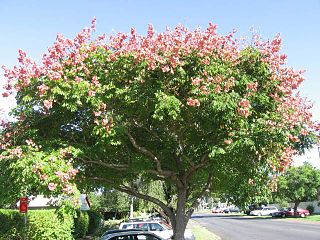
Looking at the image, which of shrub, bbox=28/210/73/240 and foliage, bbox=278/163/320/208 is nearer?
shrub, bbox=28/210/73/240

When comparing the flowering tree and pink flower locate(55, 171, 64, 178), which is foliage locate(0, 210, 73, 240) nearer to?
the flowering tree

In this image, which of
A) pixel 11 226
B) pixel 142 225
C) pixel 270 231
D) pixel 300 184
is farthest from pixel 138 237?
pixel 300 184

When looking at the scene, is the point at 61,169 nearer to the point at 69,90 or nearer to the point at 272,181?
the point at 69,90

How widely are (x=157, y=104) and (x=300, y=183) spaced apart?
5069cm

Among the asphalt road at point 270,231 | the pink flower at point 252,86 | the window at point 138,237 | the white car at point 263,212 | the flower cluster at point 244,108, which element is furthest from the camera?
the white car at point 263,212

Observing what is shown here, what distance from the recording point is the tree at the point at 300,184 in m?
54.9

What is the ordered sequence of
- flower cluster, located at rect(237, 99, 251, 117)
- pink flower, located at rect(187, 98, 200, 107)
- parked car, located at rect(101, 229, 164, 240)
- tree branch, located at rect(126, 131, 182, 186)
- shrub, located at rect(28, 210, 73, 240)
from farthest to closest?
shrub, located at rect(28, 210, 73, 240) → parked car, located at rect(101, 229, 164, 240) → tree branch, located at rect(126, 131, 182, 186) → pink flower, located at rect(187, 98, 200, 107) → flower cluster, located at rect(237, 99, 251, 117)

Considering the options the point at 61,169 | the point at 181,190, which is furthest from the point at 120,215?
the point at 61,169

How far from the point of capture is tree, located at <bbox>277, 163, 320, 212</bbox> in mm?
54906

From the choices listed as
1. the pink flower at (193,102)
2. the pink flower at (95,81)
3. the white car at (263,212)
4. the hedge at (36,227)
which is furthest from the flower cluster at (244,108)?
the white car at (263,212)

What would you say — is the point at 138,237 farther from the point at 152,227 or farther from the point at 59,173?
the point at 152,227

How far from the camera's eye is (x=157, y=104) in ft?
Answer: 29.9

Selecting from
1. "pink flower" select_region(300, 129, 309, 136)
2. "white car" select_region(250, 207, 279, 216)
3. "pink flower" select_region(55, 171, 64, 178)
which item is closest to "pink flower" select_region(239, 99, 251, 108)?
"pink flower" select_region(300, 129, 309, 136)

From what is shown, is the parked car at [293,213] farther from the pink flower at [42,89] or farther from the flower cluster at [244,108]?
the pink flower at [42,89]
